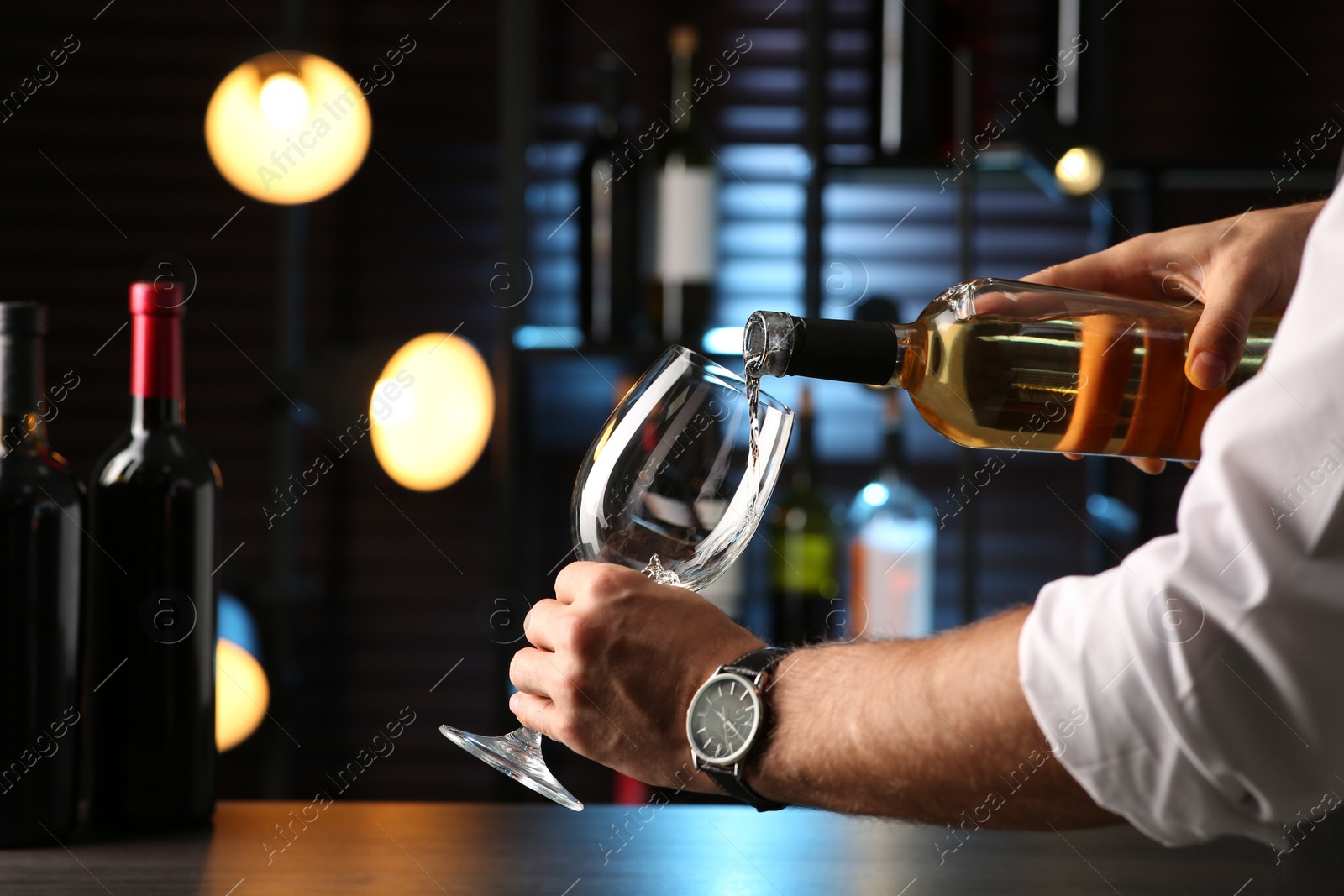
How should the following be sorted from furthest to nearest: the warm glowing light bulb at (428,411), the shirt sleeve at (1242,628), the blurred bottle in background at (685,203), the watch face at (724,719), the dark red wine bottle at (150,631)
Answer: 1. the blurred bottle in background at (685,203)
2. the warm glowing light bulb at (428,411)
3. the dark red wine bottle at (150,631)
4. the watch face at (724,719)
5. the shirt sleeve at (1242,628)

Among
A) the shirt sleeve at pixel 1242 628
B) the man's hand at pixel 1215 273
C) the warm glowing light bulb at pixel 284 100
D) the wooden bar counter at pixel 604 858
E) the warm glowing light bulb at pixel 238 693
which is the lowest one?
the warm glowing light bulb at pixel 238 693

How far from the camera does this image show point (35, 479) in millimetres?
693

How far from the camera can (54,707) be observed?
687 mm

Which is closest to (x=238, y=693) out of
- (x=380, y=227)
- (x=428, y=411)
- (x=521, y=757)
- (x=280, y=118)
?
(x=428, y=411)

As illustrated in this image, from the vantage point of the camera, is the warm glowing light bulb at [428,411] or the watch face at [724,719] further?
the warm glowing light bulb at [428,411]

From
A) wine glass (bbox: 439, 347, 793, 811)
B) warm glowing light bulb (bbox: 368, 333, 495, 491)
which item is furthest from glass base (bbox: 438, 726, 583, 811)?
warm glowing light bulb (bbox: 368, 333, 495, 491)

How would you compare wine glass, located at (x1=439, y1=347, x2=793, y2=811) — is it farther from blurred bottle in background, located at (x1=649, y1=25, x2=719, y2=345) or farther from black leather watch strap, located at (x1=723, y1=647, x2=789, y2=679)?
blurred bottle in background, located at (x1=649, y1=25, x2=719, y2=345)

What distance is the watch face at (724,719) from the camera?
23.5 inches

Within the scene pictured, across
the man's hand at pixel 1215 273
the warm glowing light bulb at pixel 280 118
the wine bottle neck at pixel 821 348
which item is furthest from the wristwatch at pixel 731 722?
the warm glowing light bulb at pixel 280 118

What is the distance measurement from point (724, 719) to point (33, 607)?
1.39 ft

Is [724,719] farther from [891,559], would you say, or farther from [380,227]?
[380,227]

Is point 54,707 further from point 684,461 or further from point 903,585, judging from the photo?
point 903,585

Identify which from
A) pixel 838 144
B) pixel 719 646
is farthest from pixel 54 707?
pixel 838 144

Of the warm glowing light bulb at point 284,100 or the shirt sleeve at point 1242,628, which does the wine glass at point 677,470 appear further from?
the warm glowing light bulb at point 284,100
